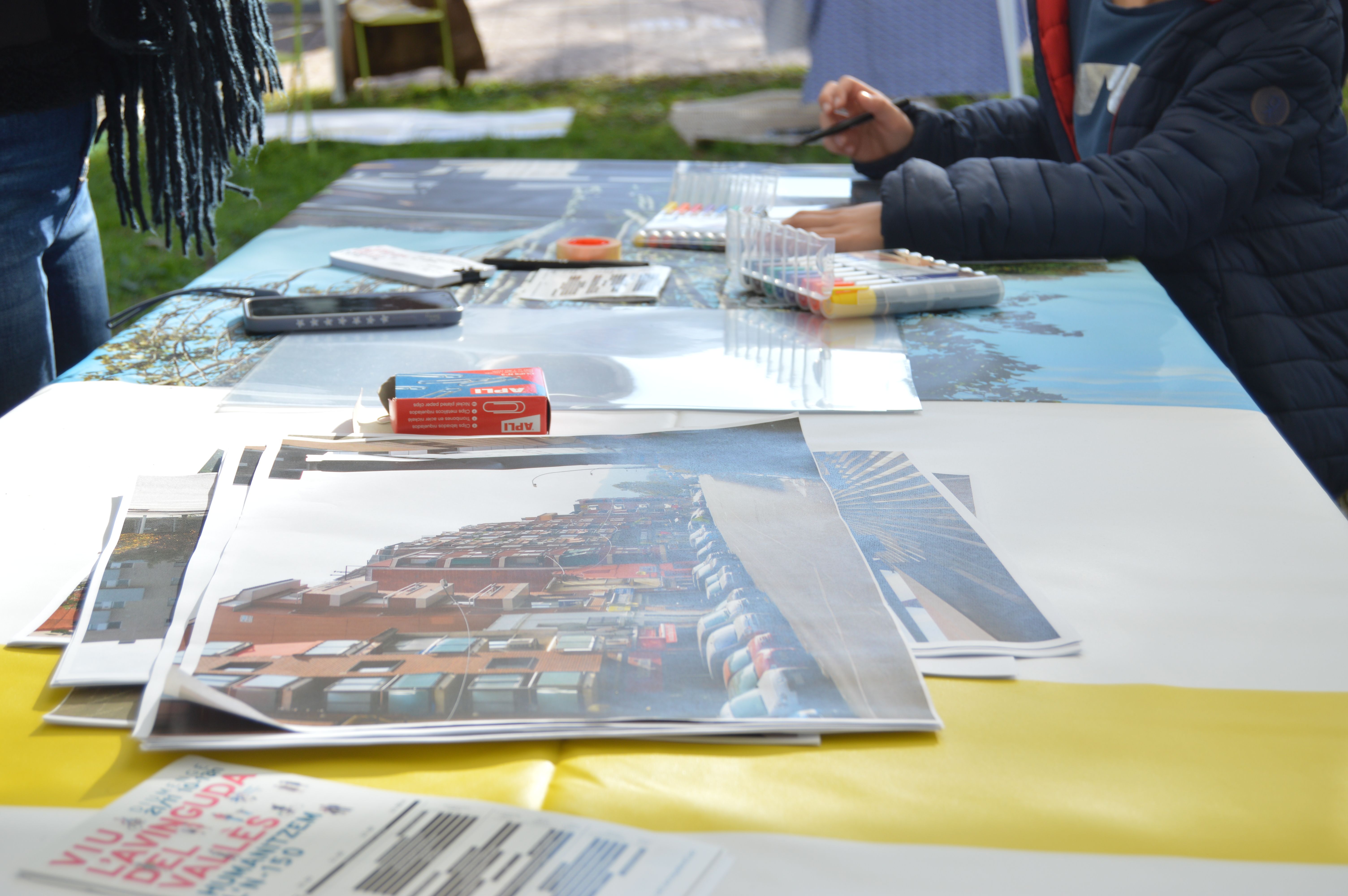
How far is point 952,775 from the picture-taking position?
38 cm

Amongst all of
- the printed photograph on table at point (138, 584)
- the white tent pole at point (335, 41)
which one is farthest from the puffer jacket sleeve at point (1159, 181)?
the white tent pole at point (335, 41)

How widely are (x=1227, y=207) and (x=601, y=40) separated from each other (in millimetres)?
5275

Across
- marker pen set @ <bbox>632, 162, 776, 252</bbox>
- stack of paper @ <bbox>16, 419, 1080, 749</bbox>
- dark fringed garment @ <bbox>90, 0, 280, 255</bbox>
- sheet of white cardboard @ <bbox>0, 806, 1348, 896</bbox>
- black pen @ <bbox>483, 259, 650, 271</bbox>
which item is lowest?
sheet of white cardboard @ <bbox>0, 806, 1348, 896</bbox>

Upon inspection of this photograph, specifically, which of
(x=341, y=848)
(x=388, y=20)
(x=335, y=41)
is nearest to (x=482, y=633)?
(x=341, y=848)

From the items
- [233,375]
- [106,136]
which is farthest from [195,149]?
[233,375]

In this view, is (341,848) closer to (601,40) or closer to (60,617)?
(60,617)

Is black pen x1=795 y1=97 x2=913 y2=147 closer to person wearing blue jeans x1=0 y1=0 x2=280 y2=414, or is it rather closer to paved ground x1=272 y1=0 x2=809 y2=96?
person wearing blue jeans x1=0 y1=0 x2=280 y2=414

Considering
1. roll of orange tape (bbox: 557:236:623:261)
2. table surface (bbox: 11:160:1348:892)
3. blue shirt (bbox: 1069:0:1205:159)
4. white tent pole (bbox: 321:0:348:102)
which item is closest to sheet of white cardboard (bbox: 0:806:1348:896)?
Result: table surface (bbox: 11:160:1348:892)

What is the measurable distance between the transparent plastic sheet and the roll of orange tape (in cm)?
14

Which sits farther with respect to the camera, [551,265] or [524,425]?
[551,265]

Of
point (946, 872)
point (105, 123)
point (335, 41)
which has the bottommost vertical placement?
point (946, 872)

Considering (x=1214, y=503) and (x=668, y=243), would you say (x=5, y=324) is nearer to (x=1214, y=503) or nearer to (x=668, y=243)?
(x=668, y=243)

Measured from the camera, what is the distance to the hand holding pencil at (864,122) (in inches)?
53.7

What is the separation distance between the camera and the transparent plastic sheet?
0.72 metres
